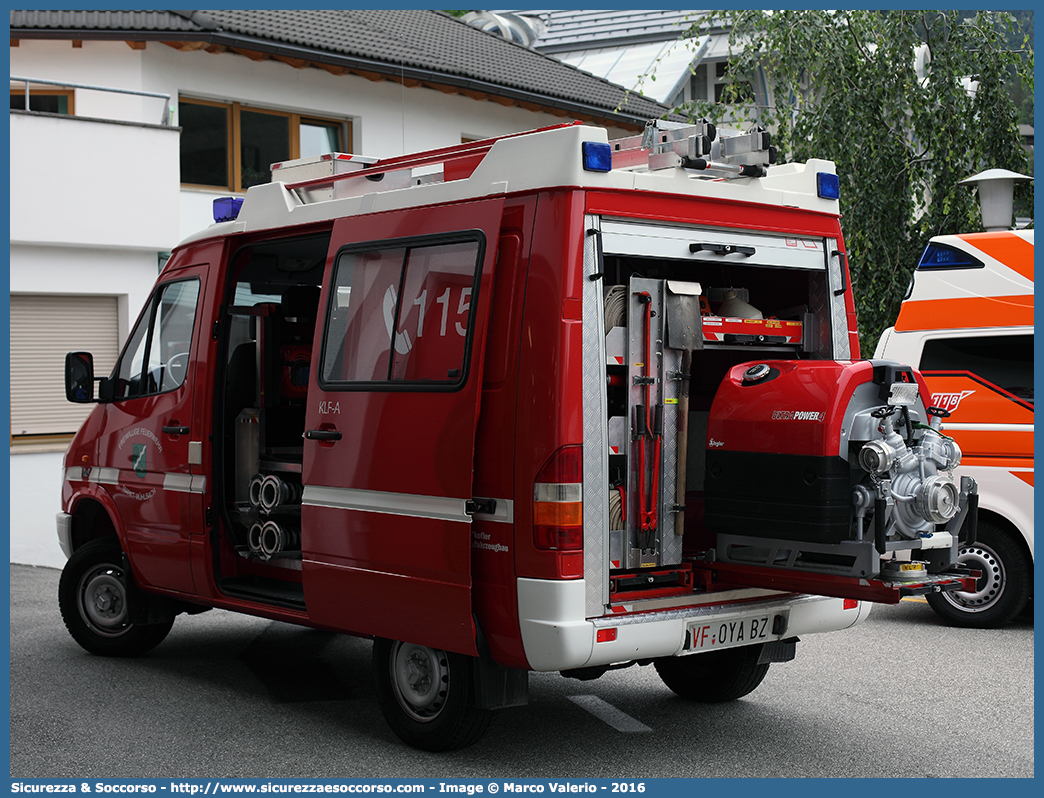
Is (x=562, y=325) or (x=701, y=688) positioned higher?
(x=562, y=325)

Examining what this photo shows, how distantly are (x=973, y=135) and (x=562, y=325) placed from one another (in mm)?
10895

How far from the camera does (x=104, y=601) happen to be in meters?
8.12

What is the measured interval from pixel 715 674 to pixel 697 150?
2.78 meters

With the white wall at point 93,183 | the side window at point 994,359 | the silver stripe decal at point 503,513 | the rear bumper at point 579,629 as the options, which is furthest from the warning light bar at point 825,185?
the white wall at point 93,183

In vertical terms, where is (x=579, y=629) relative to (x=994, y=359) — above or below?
below

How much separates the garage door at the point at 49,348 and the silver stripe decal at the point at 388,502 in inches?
355

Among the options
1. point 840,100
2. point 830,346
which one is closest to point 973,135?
point 840,100

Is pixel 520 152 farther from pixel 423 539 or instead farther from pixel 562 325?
pixel 423 539

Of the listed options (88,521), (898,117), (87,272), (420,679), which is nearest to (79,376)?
(88,521)

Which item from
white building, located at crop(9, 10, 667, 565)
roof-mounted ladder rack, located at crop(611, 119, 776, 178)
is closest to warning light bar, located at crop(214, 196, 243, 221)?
roof-mounted ladder rack, located at crop(611, 119, 776, 178)

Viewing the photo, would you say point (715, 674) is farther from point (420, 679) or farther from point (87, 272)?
point (87, 272)

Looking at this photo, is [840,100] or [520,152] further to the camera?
[840,100]

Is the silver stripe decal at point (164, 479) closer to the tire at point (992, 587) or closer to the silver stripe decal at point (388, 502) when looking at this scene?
the silver stripe decal at point (388, 502)

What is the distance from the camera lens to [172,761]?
18.7 ft
